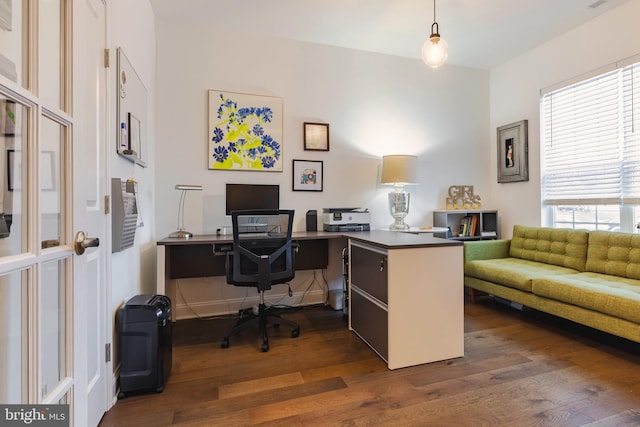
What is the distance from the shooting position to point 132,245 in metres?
2.06

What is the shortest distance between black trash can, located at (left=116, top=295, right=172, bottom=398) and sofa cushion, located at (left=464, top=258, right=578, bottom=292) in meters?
2.83

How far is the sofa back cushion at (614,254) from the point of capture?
253 cm

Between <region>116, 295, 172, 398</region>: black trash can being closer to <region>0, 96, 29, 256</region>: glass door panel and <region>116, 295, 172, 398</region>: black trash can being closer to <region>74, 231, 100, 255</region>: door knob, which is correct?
<region>74, 231, 100, 255</region>: door knob

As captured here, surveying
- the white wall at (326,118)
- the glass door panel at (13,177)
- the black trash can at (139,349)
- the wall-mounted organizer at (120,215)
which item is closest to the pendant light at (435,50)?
the white wall at (326,118)

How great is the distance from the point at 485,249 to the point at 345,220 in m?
1.66

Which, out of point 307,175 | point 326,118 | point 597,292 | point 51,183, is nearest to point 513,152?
point 597,292

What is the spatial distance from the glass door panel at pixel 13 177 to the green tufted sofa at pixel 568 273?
3000 mm

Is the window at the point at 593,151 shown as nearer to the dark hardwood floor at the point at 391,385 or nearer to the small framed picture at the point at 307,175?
the dark hardwood floor at the point at 391,385

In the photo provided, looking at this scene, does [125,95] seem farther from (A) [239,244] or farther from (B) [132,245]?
(A) [239,244]

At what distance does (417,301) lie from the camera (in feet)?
6.77

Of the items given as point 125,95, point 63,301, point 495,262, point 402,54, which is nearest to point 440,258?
point 495,262

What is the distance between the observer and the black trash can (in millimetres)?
1748

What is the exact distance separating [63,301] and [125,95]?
59.2 inches

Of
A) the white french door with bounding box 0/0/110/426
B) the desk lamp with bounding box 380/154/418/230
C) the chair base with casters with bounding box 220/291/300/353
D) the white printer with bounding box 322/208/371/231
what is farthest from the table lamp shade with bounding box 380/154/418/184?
the white french door with bounding box 0/0/110/426
